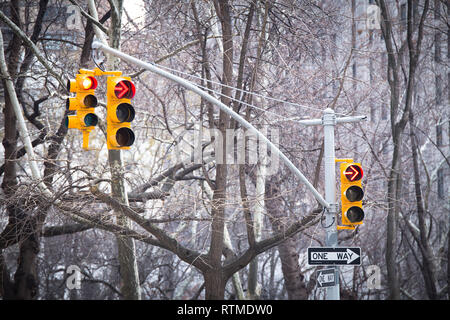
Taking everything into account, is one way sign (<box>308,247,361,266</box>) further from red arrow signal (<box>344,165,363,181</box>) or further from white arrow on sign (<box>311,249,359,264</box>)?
red arrow signal (<box>344,165,363,181</box>)

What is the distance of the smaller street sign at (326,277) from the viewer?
11.4m

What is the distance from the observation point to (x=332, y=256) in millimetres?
11391

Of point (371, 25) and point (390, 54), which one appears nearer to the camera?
point (390, 54)

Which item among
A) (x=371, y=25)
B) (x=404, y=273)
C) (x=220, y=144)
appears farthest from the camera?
(x=404, y=273)

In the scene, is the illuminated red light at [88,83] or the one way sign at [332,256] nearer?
the illuminated red light at [88,83]

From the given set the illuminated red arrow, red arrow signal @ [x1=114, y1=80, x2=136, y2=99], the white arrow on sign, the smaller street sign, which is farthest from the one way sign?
red arrow signal @ [x1=114, y1=80, x2=136, y2=99]

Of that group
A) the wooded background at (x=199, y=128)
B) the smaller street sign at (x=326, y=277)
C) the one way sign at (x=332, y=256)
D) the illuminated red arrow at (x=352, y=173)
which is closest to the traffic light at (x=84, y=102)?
the wooded background at (x=199, y=128)

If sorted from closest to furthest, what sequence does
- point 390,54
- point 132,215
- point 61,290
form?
point 132,215 < point 390,54 < point 61,290

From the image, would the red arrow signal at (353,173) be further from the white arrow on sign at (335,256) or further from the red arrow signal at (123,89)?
the red arrow signal at (123,89)

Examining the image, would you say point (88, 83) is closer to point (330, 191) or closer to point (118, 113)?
point (118, 113)
